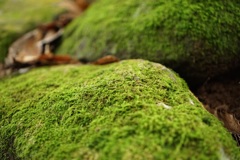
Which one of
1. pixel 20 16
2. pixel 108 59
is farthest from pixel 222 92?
pixel 20 16

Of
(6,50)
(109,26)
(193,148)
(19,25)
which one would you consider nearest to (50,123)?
(193,148)

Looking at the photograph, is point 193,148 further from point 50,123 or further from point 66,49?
point 66,49

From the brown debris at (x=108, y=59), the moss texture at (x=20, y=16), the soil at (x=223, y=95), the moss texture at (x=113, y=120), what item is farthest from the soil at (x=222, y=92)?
the moss texture at (x=20, y=16)

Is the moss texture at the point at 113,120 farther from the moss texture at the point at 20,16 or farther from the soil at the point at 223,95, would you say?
the moss texture at the point at 20,16

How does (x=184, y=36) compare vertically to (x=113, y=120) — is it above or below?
above

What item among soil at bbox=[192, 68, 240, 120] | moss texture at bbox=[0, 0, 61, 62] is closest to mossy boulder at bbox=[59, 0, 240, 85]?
soil at bbox=[192, 68, 240, 120]

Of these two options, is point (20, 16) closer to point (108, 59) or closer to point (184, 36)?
point (108, 59)
